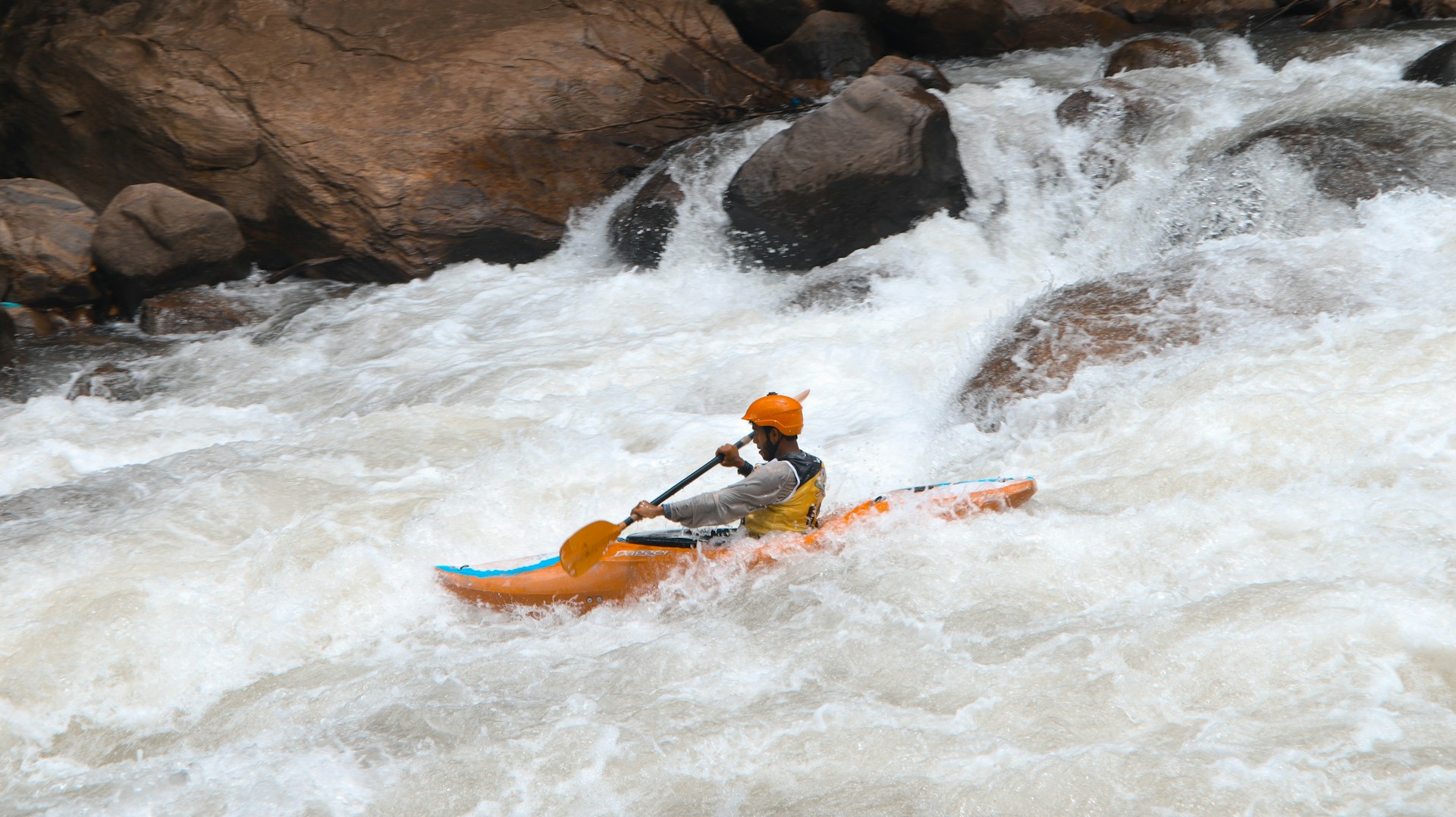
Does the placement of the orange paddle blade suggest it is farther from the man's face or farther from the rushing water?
the man's face

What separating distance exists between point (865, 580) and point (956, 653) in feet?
1.94

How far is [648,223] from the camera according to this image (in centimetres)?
818

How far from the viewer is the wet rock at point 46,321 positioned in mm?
7715

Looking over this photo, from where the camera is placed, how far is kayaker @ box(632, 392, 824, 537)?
4078 millimetres

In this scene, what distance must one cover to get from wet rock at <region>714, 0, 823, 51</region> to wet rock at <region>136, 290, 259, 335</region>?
493 cm

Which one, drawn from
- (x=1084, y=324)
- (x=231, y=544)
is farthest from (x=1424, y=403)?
(x=231, y=544)

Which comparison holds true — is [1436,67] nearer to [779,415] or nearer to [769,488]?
[779,415]

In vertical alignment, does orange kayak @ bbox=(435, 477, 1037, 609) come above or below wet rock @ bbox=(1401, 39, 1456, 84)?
below

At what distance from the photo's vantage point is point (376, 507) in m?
4.89

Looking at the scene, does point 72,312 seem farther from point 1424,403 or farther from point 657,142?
point 1424,403

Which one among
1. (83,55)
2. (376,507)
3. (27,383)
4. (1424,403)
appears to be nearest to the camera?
(1424,403)

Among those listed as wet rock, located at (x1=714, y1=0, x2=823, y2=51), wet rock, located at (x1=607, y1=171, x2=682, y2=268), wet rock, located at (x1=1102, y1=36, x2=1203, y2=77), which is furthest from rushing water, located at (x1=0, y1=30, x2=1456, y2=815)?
wet rock, located at (x1=714, y1=0, x2=823, y2=51)

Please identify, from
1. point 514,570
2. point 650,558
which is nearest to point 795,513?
point 650,558

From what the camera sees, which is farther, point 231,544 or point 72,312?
point 72,312
